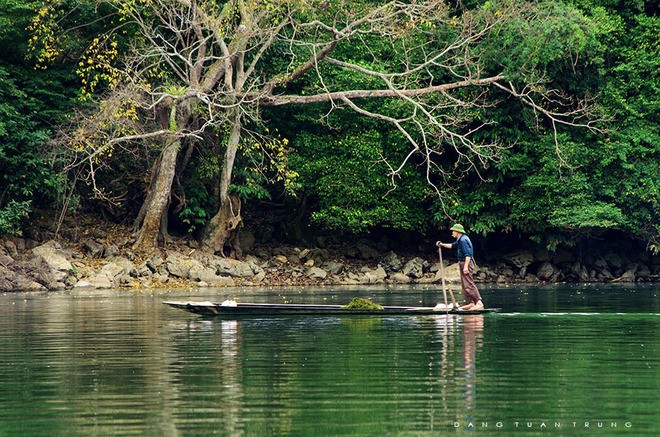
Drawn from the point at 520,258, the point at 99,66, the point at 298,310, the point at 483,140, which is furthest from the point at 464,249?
the point at 520,258

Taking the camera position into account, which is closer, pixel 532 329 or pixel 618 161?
pixel 532 329

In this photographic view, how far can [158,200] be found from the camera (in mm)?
36375

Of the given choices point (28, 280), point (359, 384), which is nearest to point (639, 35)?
point (28, 280)

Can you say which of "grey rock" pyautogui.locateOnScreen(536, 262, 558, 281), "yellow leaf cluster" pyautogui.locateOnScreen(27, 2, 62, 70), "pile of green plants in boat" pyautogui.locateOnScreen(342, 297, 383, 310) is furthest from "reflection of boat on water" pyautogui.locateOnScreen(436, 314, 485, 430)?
"grey rock" pyautogui.locateOnScreen(536, 262, 558, 281)

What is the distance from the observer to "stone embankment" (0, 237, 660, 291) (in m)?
33.2

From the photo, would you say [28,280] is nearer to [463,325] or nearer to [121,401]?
[463,325]

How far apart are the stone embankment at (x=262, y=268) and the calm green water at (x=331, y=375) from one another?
11358mm

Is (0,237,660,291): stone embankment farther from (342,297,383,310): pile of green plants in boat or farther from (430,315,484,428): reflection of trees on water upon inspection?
(430,315,484,428): reflection of trees on water

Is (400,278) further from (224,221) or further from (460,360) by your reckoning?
(460,360)

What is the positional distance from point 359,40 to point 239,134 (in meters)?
5.59

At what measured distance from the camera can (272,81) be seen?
35.6 meters

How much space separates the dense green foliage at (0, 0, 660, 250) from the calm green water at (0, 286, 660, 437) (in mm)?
15399

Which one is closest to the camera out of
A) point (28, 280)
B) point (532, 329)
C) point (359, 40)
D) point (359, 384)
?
point (359, 384)

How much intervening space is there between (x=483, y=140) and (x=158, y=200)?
35.1 ft
